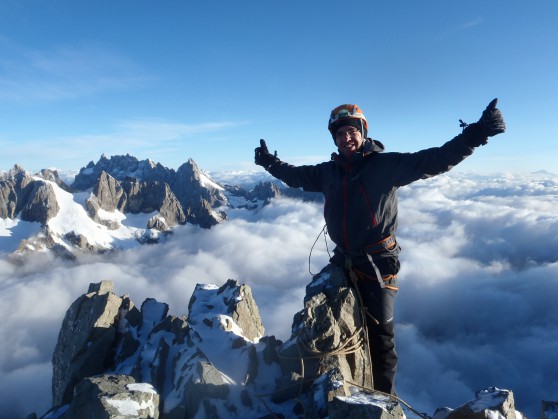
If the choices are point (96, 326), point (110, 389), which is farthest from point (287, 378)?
point (96, 326)

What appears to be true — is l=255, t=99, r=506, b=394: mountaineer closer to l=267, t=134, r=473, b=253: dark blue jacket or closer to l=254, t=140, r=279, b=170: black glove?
l=267, t=134, r=473, b=253: dark blue jacket

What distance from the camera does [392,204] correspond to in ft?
27.4

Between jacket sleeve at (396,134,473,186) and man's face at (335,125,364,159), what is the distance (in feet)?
3.93

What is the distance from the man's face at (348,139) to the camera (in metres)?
8.39

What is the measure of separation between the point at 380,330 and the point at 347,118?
18.8 feet

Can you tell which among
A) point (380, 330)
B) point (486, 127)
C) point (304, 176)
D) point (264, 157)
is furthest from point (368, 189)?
point (264, 157)

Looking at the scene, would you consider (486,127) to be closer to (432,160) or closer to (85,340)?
(432,160)

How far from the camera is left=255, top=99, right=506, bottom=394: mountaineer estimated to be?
311 inches

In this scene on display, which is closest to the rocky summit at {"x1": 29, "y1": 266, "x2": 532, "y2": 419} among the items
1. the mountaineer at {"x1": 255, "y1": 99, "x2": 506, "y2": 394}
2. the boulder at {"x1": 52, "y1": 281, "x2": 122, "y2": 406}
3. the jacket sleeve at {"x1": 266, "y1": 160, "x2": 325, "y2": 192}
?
the mountaineer at {"x1": 255, "y1": 99, "x2": 506, "y2": 394}

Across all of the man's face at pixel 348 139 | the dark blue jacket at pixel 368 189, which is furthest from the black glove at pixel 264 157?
the man's face at pixel 348 139

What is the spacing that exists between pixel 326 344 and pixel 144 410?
190 inches

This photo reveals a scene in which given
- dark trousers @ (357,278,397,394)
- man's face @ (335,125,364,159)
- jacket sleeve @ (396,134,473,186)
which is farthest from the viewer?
dark trousers @ (357,278,397,394)

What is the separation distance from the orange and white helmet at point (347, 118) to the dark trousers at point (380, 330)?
414 cm

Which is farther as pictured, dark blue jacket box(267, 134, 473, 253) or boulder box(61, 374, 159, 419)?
dark blue jacket box(267, 134, 473, 253)
